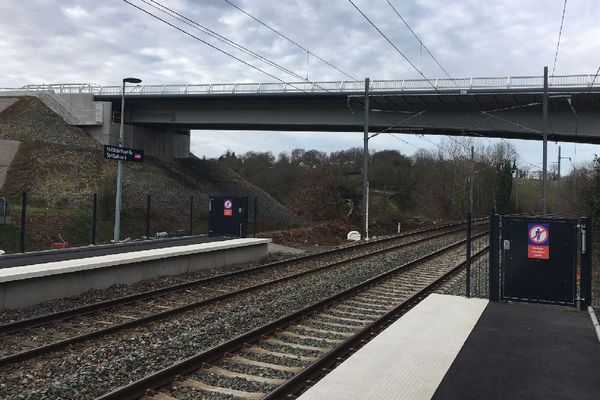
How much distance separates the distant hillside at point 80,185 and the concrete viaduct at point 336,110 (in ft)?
10.1

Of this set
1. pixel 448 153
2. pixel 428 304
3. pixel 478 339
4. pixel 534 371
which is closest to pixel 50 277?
pixel 428 304

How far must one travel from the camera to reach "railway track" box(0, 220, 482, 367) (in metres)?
8.45

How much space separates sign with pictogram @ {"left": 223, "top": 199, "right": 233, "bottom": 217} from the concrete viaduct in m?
16.0

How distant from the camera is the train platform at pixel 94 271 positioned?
1102 centimetres

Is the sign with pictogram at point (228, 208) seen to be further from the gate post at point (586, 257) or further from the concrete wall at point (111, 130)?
the concrete wall at point (111, 130)

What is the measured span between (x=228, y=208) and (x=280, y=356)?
1709 centimetres

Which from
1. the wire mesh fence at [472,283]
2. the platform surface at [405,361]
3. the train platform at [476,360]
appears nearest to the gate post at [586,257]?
the train platform at [476,360]

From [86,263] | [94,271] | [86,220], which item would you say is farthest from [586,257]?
[86,220]

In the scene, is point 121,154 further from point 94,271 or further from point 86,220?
point 94,271

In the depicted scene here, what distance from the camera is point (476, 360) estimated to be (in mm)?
6754

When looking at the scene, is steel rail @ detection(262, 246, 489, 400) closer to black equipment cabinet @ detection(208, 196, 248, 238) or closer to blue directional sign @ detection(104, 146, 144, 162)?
black equipment cabinet @ detection(208, 196, 248, 238)

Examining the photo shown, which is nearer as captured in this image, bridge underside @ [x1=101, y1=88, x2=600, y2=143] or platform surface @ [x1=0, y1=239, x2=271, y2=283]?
platform surface @ [x1=0, y1=239, x2=271, y2=283]

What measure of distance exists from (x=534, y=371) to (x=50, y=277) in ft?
33.1

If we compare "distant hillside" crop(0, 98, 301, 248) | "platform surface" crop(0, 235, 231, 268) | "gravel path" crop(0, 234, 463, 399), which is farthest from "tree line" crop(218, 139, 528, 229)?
"gravel path" crop(0, 234, 463, 399)
